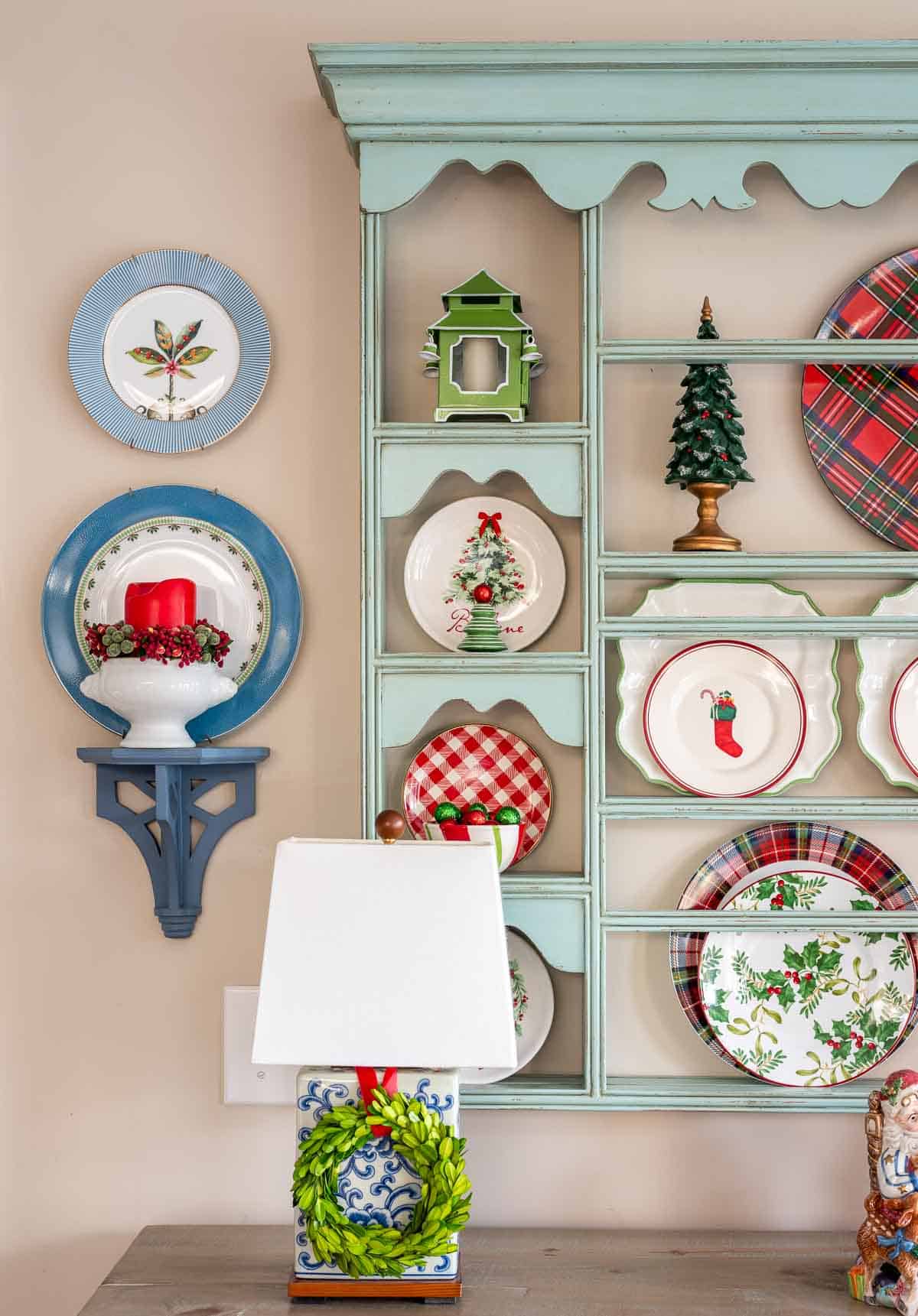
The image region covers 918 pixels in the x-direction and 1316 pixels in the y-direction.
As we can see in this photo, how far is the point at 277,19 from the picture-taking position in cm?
164

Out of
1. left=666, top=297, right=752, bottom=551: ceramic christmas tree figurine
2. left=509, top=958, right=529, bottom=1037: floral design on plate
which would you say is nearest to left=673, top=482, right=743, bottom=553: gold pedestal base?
left=666, top=297, right=752, bottom=551: ceramic christmas tree figurine

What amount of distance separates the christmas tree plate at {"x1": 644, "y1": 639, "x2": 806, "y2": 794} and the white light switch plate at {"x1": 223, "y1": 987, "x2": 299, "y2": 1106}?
0.63 m

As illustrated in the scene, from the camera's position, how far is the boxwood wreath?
1261 millimetres

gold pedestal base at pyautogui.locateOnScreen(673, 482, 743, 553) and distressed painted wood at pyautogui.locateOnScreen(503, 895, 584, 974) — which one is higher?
gold pedestal base at pyautogui.locateOnScreen(673, 482, 743, 553)

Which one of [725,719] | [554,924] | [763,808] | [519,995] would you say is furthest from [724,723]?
[519,995]

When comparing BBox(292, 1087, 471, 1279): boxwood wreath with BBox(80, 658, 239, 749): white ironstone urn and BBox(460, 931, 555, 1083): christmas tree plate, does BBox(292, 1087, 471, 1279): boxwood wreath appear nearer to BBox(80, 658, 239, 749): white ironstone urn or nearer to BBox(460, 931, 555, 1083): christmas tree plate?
BBox(460, 931, 555, 1083): christmas tree plate

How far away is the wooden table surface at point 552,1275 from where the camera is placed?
4.25ft

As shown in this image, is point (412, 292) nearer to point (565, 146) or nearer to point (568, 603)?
point (565, 146)

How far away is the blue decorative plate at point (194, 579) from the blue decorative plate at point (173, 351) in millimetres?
96

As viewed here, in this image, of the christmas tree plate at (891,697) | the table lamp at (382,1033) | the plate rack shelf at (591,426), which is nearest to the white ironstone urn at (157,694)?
the plate rack shelf at (591,426)

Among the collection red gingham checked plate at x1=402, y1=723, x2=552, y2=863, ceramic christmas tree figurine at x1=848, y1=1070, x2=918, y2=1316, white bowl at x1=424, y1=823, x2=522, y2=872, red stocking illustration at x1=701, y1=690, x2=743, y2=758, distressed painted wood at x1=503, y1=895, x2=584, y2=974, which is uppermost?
red stocking illustration at x1=701, y1=690, x2=743, y2=758

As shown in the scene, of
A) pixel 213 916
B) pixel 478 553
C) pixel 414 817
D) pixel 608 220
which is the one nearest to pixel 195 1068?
pixel 213 916

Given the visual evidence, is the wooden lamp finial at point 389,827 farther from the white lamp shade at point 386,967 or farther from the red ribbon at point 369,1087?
the red ribbon at point 369,1087

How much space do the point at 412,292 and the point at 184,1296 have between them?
4.13 ft
